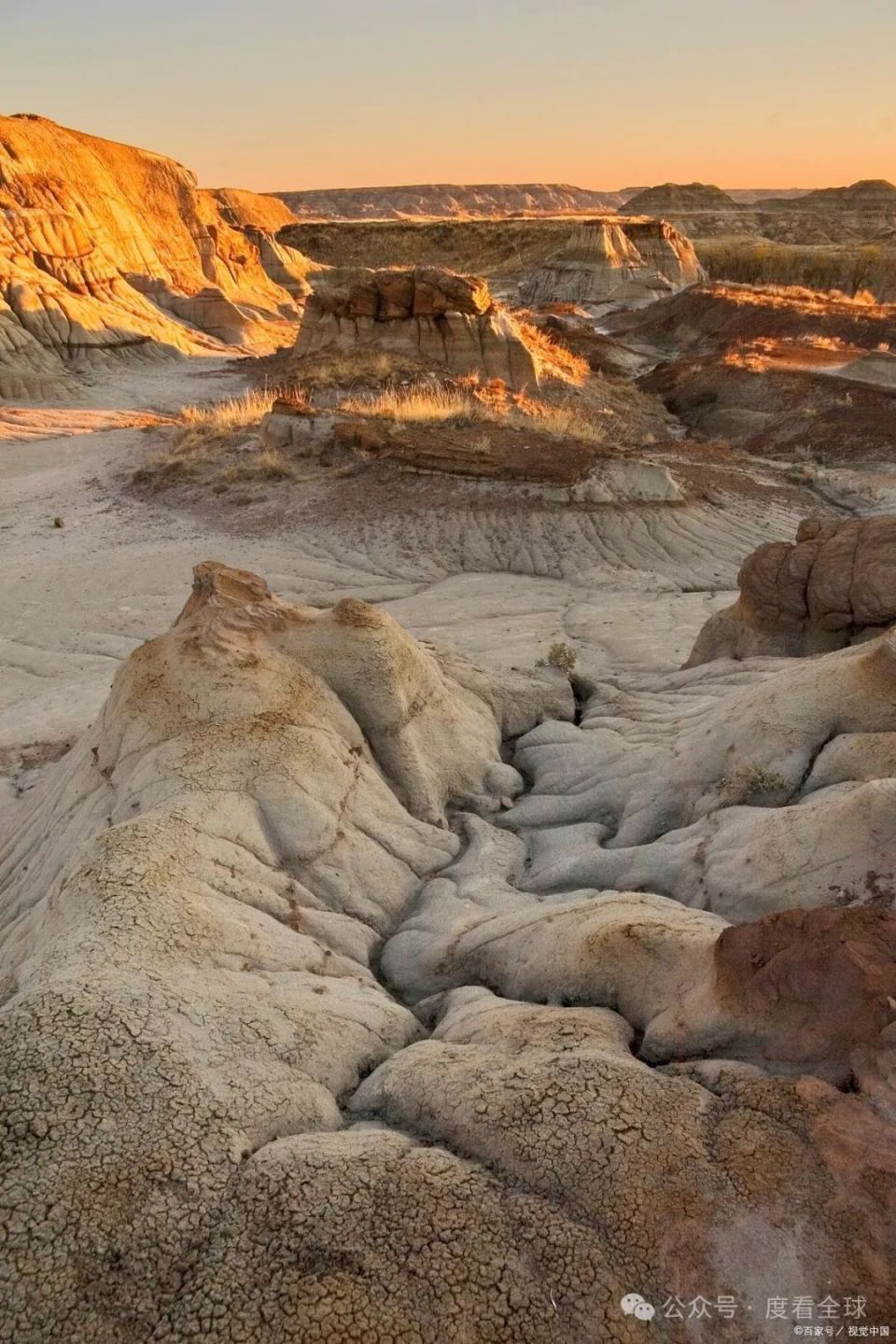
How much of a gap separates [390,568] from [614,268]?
113ft

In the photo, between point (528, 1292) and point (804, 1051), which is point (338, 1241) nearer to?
point (528, 1292)

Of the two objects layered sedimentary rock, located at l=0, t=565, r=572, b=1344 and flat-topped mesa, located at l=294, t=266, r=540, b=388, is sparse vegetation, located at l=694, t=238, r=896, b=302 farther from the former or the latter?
layered sedimentary rock, located at l=0, t=565, r=572, b=1344

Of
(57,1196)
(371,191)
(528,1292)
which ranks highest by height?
(371,191)

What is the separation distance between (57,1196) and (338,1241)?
60cm

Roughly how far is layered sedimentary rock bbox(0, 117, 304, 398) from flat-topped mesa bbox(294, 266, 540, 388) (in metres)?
8.37

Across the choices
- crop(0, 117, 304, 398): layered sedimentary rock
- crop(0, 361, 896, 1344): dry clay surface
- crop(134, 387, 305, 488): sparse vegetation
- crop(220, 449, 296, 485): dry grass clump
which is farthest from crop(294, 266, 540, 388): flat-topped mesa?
crop(0, 361, 896, 1344): dry clay surface

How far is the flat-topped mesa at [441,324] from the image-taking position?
Result: 18.8m

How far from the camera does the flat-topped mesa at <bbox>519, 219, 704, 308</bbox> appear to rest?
3969 cm

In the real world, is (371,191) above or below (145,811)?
above

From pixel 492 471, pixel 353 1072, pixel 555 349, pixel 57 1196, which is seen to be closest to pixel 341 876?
pixel 353 1072

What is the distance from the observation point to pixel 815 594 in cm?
633

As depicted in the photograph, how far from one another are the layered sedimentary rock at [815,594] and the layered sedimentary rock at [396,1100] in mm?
3279

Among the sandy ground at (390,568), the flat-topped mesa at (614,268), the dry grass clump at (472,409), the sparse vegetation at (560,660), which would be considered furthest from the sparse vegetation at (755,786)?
the flat-topped mesa at (614,268)

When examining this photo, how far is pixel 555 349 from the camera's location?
888 inches
